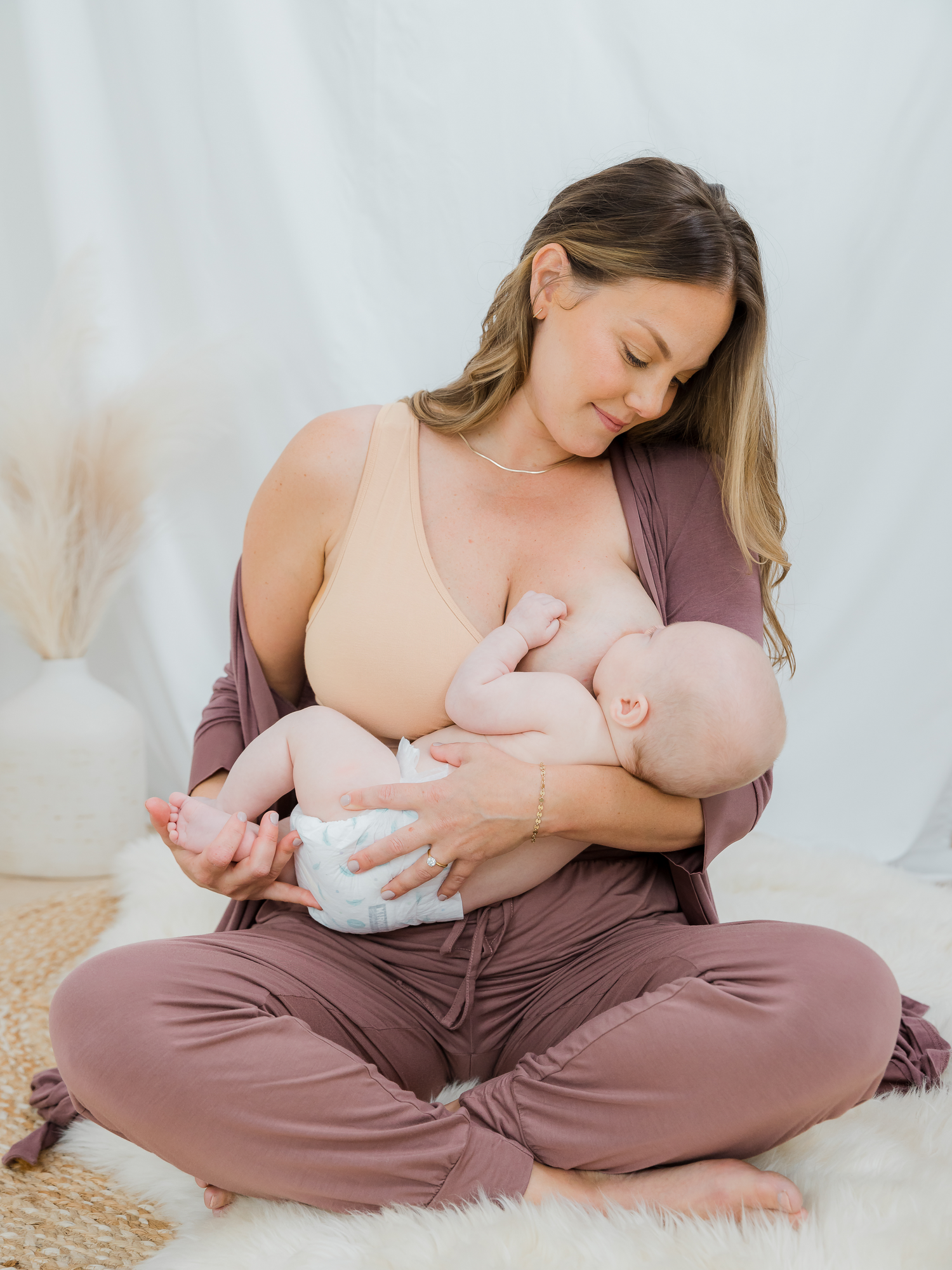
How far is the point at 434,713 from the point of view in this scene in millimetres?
1525

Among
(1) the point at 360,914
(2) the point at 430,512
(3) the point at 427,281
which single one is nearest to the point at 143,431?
(3) the point at 427,281

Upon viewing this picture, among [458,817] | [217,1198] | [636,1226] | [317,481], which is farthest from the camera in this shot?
[317,481]

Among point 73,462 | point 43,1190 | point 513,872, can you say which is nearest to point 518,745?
point 513,872

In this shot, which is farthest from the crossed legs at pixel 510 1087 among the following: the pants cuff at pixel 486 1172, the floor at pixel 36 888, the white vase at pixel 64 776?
the white vase at pixel 64 776

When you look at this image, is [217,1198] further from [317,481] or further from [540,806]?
[317,481]

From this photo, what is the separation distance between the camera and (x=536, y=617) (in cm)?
148

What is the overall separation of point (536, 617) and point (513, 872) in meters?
0.35

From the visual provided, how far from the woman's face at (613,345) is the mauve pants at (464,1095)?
0.74 meters

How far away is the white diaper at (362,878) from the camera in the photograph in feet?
4.46

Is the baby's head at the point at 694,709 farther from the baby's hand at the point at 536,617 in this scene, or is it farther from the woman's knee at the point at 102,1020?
the woman's knee at the point at 102,1020

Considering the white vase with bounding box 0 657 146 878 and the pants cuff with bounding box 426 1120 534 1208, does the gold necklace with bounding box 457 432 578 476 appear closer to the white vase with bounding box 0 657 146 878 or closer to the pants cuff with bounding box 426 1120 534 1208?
A: the pants cuff with bounding box 426 1120 534 1208

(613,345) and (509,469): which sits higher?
(613,345)

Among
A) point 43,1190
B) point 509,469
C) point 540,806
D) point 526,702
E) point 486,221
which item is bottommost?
point 43,1190

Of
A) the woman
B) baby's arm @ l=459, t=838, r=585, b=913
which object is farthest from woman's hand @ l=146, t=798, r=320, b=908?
baby's arm @ l=459, t=838, r=585, b=913
